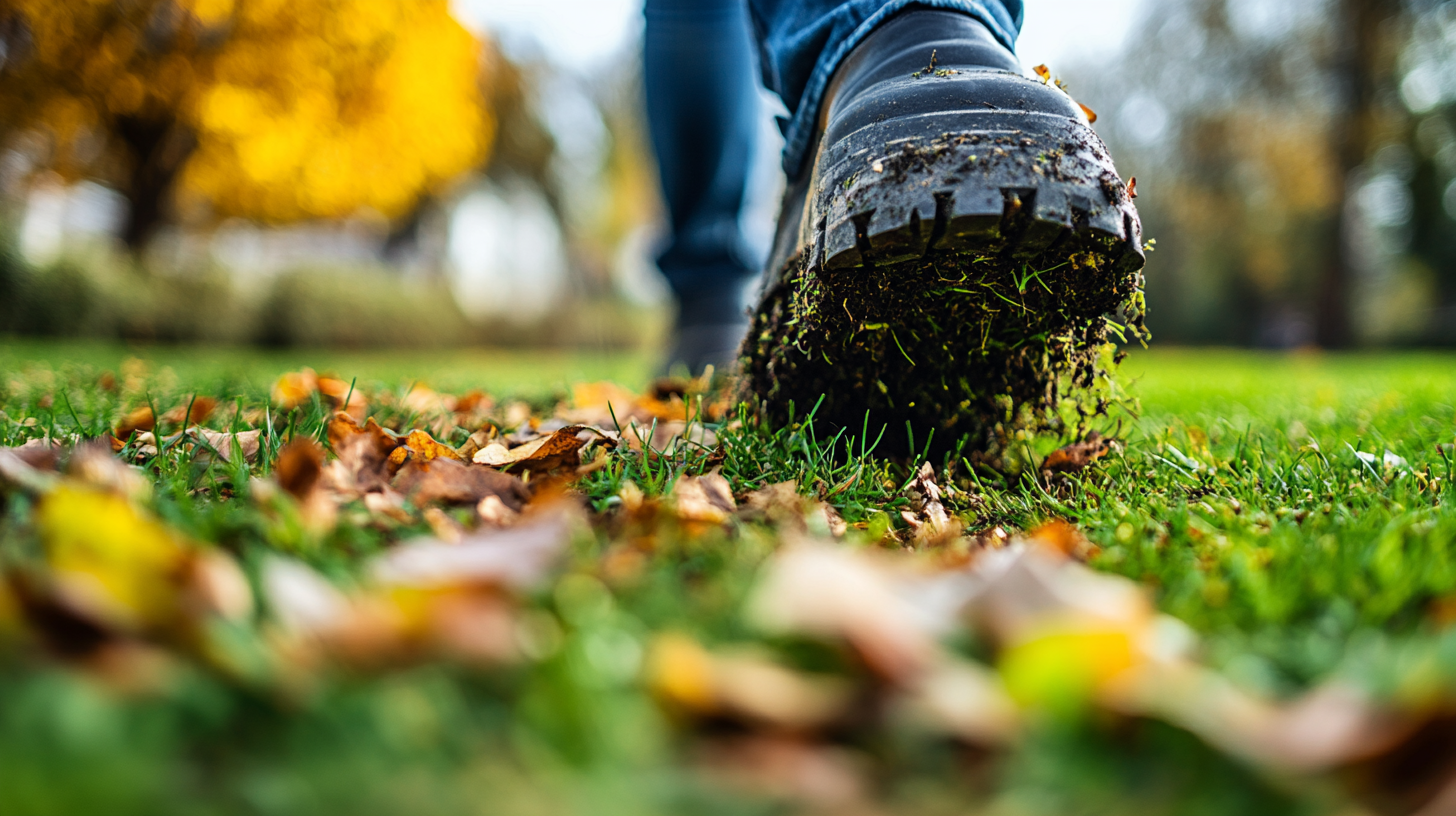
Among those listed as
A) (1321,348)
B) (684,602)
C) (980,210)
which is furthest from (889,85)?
(1321,348)

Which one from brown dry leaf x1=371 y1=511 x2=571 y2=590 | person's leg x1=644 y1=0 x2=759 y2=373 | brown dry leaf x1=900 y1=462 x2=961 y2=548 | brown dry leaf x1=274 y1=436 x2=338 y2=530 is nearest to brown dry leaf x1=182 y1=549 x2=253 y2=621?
brown dry leaf x1=371 y1=511 x2=571 y2=590

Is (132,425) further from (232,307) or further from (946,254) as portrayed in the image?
(232,307)

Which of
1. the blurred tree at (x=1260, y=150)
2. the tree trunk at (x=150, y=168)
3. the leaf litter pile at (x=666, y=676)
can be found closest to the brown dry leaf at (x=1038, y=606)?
the leaf litter pile at (x=666, y=676)

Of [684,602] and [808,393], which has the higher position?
[808,393]

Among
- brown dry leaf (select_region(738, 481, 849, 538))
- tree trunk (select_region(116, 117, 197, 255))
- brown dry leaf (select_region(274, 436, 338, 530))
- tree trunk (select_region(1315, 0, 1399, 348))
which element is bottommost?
brown dry leaf (select_region(274, 436, 338, 530))

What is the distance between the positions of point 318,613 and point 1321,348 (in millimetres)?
18810

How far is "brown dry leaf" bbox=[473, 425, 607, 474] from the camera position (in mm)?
1215

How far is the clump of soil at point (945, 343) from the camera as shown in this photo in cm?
124

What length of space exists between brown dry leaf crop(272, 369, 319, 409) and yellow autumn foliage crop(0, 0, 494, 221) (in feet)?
30.4

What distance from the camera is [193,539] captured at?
79 centimetres

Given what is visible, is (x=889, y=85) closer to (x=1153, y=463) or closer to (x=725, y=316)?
(x=1153, y=463)

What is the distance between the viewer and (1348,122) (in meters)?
14.4

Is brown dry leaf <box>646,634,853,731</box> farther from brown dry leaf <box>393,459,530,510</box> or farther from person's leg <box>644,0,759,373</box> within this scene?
person's leg <box>644,0,759,373</box>

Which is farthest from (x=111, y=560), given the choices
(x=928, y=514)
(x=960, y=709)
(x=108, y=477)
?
(x=928, y=514)
